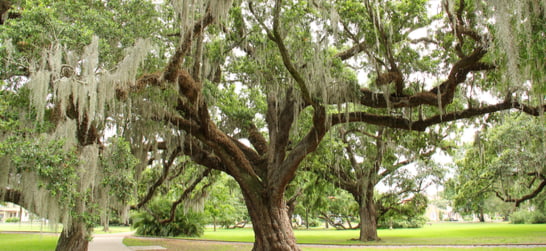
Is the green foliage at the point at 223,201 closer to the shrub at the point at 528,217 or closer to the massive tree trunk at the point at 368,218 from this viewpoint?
the massive tree trunk at the point at 368,218

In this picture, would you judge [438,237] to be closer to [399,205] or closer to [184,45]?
[399,205]

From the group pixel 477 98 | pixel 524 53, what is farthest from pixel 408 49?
pixel 524 53

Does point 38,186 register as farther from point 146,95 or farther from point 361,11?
point 361,11

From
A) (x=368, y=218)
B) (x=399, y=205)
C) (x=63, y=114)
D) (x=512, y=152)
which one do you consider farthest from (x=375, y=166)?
(x=63, y=114)

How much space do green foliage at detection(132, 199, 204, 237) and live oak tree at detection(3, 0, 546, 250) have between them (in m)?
10.9

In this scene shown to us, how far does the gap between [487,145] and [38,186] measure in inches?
544

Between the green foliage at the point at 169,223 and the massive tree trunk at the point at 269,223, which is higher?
the massive tree trunk at the point at 269,223

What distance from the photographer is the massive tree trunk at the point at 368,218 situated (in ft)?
54.4

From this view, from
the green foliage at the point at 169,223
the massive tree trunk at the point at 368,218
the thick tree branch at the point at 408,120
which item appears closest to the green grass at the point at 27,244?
the green foliage at the point at 169,223

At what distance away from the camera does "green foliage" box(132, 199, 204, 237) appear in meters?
19.9

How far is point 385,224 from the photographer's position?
106 ft

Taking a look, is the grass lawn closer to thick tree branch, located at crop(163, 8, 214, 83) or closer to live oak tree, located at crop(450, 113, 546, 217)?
live oak tree, located at crop(450, 113, 546, 217)

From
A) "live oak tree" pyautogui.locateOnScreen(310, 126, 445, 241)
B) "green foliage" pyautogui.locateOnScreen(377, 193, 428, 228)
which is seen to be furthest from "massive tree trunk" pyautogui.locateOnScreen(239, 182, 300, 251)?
"green foliage" pyautogui.locateOnScreen(377, 193, 428, 228)

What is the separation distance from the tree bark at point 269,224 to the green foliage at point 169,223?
11251 mm
